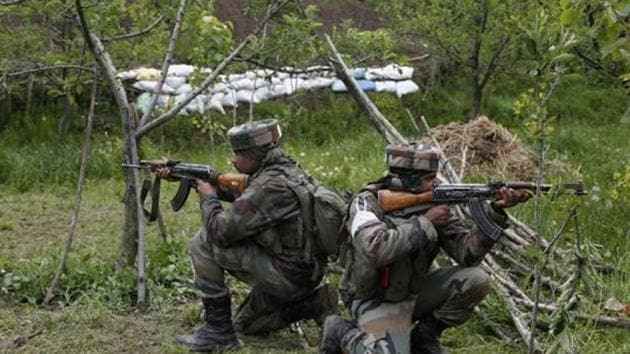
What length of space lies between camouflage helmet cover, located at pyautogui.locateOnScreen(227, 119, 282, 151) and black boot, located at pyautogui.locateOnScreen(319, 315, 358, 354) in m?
1.01

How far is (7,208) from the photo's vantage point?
9.30m

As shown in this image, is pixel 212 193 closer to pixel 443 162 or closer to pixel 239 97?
pixel 443 162

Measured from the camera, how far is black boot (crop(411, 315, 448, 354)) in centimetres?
497

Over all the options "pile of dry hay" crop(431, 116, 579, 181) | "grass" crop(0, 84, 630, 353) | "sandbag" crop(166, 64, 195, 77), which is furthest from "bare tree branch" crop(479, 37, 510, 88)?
"sandbag" crop(166, 64, 195, 77)

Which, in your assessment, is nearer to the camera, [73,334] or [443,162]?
[73,334]

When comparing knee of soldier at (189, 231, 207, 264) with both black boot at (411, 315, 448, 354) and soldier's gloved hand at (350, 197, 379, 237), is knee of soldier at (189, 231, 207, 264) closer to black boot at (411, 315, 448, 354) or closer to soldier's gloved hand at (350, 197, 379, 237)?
soldier's gloved hand at (350, 197, 379, 237)

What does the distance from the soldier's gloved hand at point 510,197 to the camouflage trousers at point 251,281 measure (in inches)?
55.2

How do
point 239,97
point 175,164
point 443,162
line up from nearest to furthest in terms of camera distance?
→ point 175,164 < point 443,162 < point 239,97

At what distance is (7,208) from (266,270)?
490 centimetres

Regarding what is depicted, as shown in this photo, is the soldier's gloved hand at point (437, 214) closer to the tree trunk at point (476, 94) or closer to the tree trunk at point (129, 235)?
the tree trunk at point (129, 235)

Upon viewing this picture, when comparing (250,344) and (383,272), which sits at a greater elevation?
(383,272)

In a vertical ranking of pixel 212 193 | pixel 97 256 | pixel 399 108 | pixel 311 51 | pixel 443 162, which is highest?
pixel 311 51

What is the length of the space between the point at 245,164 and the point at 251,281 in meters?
0.67

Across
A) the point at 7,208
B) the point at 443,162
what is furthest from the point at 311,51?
the point at 7,208
